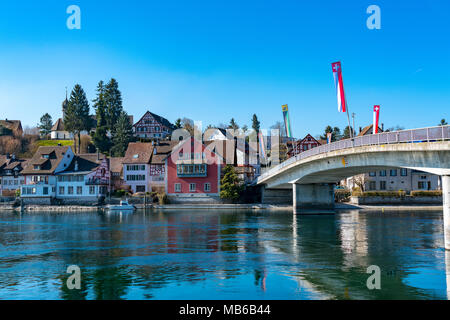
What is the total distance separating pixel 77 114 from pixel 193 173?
6035 centimetres

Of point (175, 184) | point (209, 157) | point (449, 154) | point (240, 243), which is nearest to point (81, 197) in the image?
point (175, 184)

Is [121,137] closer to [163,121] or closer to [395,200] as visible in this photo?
[163,121]

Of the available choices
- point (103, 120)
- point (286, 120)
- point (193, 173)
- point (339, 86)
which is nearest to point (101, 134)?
point (103, 120)

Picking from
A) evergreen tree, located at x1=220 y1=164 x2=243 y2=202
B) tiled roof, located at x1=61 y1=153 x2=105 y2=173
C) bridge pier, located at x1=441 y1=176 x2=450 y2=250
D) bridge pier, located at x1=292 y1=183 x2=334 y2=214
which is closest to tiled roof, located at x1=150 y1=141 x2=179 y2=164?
tiled roof, located at x1=61 y1=153 x2=105 y2=173

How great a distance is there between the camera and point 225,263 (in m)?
26.5

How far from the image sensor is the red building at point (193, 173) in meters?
86.4

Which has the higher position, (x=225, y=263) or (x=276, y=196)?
(x=276, y=196)

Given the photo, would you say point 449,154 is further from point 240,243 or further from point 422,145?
point 240,243

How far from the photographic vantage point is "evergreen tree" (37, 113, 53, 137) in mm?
153875

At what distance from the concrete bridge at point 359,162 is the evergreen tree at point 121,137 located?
2003 inches

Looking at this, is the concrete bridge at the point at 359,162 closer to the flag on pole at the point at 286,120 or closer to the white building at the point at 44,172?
the flag on pole at the point at 286,120

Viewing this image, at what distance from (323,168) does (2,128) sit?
115913 millimetres

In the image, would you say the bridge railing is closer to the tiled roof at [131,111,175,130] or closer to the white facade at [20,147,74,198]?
the white facade at [20,147,74,198]
